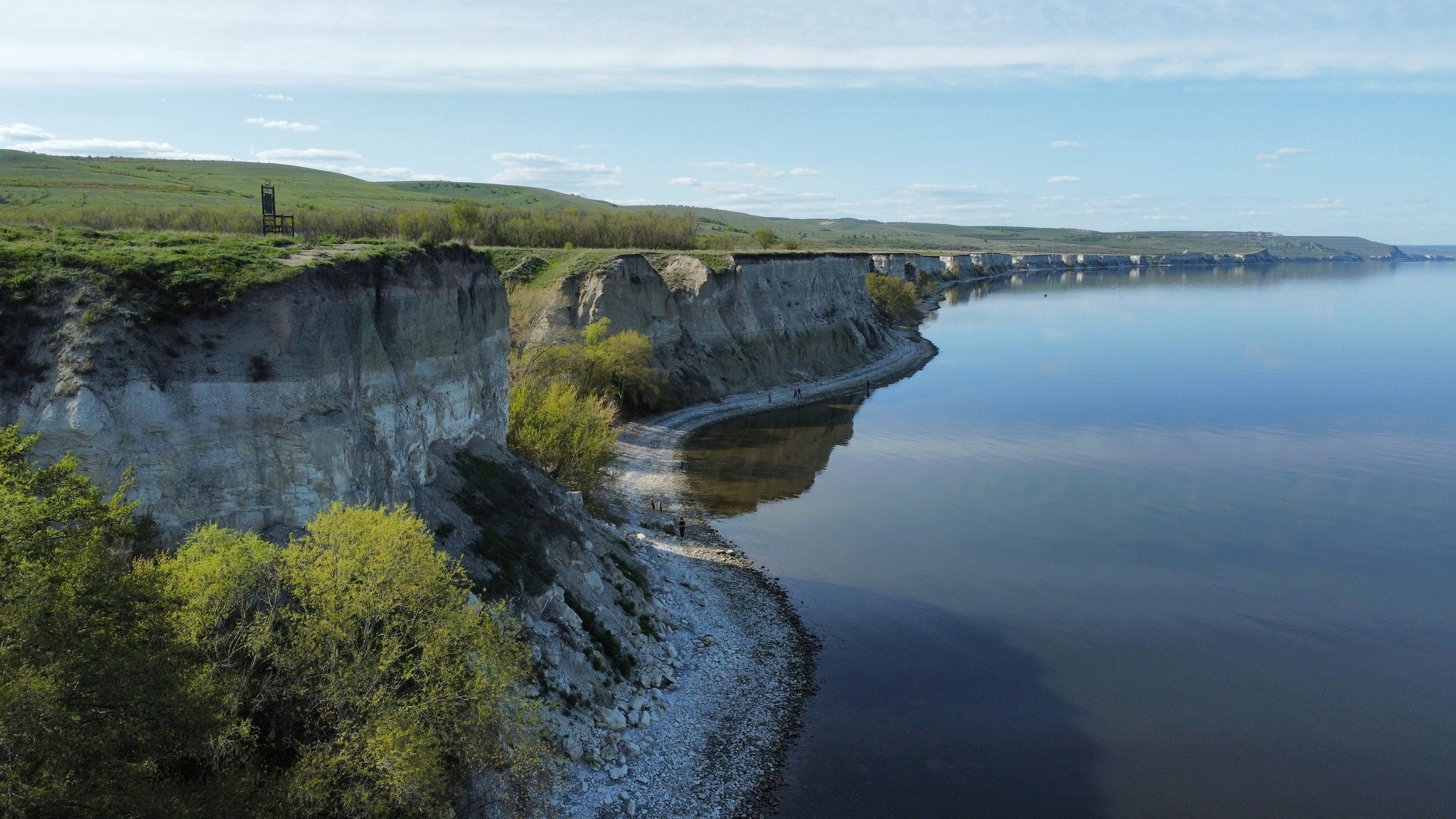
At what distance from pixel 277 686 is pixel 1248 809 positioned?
20993 mm

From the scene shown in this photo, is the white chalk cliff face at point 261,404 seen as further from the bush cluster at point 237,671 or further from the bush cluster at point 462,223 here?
the bush cluster at point 462,223

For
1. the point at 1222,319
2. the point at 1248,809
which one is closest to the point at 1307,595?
the point at 1248,809

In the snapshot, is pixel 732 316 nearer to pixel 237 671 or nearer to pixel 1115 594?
pixel 1115 594

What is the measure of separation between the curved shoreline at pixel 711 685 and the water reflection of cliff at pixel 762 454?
2.37 metres

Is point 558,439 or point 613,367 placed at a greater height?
point 613,367

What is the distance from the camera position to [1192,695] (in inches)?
1020

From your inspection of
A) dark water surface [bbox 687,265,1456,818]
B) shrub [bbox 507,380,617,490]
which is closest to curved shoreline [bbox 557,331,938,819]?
dark water surface [bbox 687,265,1456,818]

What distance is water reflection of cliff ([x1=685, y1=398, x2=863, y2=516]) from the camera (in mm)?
45250

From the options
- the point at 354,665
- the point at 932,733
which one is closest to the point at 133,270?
the point at 354,665

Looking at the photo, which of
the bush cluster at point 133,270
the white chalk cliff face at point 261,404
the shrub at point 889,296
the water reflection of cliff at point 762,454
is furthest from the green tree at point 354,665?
the shrub at point 889,296

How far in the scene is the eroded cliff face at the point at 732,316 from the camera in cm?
6300

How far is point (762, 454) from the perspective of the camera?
53125mm

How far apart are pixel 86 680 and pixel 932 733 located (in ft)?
62.4

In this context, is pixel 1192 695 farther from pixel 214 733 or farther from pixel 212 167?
pixel 212 167
